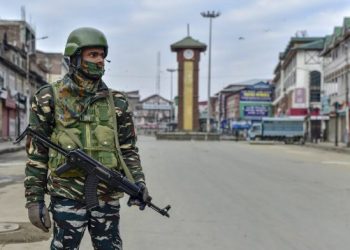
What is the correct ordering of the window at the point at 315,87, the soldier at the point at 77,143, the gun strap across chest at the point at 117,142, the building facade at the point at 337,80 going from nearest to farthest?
the soldier at the point at 77,143, the gun strap across chest at the point at 117,142, the building facade at the point at 337,80, the window at the point at 315,87

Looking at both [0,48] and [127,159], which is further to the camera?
[0,48]

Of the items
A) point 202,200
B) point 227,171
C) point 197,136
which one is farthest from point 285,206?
point 197,136

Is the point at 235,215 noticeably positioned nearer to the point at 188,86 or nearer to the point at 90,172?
the point at 90,172

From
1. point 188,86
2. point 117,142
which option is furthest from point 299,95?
point 117,142

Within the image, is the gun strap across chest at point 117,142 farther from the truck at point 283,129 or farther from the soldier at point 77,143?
the truck at point 283,129

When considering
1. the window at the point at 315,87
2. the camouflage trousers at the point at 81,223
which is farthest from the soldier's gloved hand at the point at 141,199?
the window at the point at 315,87

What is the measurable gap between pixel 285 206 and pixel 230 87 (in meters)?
139

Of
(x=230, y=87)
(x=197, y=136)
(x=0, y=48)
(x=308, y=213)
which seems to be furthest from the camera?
(x=230, y=87)

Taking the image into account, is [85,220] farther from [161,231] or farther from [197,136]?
[197,136]

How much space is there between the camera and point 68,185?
346 cm

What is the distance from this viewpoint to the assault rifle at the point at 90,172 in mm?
3324

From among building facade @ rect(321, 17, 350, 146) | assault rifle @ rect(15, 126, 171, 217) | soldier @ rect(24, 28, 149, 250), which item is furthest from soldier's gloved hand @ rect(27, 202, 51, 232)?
building facade @ rect(321, 17, 350, 146)

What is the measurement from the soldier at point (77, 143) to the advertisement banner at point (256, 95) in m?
89.9

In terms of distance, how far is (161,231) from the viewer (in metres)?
7.66
